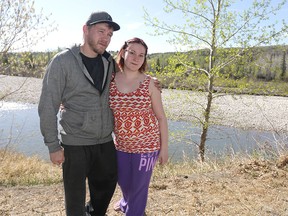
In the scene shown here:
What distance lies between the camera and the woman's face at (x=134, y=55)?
102 inches

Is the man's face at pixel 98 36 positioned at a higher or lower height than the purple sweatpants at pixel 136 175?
higher

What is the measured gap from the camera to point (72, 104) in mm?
2447

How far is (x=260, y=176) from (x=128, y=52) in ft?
11.0

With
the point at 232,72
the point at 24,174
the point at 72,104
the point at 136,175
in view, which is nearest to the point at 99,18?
the point at 72,104

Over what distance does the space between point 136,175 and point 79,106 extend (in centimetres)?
87

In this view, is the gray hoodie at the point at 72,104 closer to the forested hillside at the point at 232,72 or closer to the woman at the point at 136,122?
the woman at the point at 136,122

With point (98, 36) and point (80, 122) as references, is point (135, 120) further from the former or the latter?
point (98, 36)

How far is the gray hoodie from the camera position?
232 cm

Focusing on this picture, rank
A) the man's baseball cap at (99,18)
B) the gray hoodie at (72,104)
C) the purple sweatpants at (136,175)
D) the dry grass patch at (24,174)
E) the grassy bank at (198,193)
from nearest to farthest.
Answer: the gray hoodie at (72,104) → the man's baseball cap at (99,18) → the purple sweatpants at (136,175) → the grassy bank at (198,193) → the dry grass patch at (24,174)

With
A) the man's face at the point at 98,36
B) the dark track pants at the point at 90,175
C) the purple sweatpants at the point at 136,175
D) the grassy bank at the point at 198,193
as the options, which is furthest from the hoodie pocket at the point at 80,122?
the grassy bank at the point at 198,193

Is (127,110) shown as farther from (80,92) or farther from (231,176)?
(231,176)

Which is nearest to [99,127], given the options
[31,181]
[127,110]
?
[127,110]

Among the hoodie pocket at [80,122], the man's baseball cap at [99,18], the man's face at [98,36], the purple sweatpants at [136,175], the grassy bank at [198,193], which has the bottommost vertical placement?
the grassy bank at [198,193]

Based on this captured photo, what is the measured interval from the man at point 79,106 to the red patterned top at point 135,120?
0.09 m
